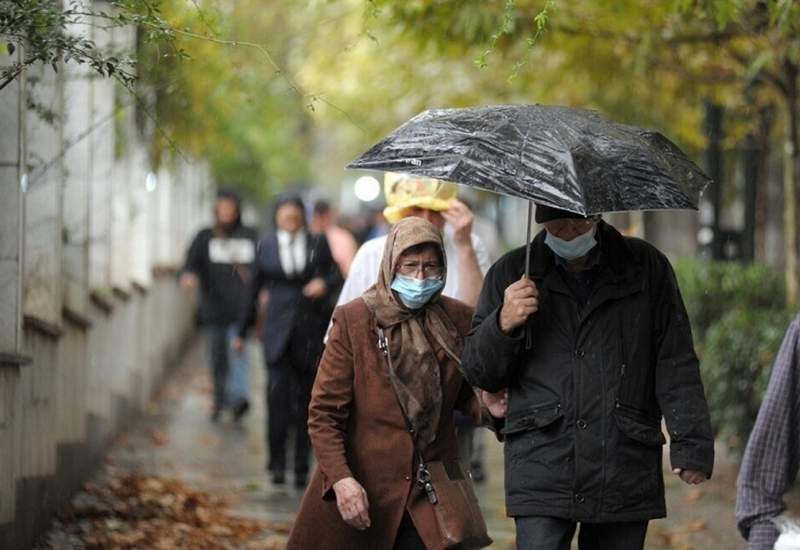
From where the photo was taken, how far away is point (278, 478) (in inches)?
465

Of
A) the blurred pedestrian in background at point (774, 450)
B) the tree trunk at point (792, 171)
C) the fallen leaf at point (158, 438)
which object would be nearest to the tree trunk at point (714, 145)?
the tree trunk at point (792, 171)

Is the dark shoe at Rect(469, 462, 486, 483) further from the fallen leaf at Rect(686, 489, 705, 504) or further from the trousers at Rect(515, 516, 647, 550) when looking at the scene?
the trousers at Rect(515, 516, 647, 550)

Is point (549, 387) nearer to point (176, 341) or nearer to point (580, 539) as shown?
point (580, 539)

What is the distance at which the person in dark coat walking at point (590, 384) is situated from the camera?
18.5ft

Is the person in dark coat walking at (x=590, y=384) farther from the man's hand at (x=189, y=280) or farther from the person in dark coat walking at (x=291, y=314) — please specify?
the man's hand at (x=189, y=280)

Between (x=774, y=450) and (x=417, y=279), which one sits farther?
(x=417, y=279)

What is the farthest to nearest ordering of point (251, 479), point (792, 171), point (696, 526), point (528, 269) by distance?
point (792, 171), point (251, 479), point (696, 526), point (528, 269)

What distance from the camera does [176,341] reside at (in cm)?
2419

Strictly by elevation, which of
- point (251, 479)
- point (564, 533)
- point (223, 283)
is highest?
point (223, 283)

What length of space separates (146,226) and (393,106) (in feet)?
24.5

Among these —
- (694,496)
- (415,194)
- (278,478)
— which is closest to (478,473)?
(278,478)

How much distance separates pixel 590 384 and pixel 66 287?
5996 mm

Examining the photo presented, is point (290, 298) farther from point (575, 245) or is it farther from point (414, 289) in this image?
point (575, 245)

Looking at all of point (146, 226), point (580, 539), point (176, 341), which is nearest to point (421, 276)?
point (580, 539)
